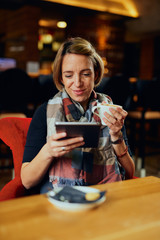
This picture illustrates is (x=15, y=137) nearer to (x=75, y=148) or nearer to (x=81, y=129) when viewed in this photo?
(x=75, y=148)

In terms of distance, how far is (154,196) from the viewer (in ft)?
3.32

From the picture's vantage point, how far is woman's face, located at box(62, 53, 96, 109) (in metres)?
1.39

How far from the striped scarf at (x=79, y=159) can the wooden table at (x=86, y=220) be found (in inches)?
13.6

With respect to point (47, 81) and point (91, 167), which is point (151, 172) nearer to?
point (47, 81)

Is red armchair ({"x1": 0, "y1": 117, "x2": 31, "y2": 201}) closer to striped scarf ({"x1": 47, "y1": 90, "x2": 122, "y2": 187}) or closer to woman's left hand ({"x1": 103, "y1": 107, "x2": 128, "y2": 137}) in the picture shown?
striped scarf ({"x1": 47, "y1": 90, "x2": 122, "y2": 187})

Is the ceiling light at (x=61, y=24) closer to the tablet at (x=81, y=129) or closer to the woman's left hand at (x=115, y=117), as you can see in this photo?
the woman's left hand at (x=115, y=117)

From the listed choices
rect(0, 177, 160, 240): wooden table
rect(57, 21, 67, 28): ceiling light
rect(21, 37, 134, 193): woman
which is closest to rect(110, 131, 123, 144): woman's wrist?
rect(21, 37, 134, 193): woman

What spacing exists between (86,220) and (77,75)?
75 centimetres

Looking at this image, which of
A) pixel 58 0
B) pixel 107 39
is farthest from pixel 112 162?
pixel 107 39

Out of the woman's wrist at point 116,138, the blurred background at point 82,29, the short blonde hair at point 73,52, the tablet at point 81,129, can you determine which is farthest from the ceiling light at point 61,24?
the tablet at point 81,129

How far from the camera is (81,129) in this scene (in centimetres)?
102

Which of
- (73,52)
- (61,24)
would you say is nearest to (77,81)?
(73,52)

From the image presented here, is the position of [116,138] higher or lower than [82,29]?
lower

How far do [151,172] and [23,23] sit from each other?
4497 millimetres
